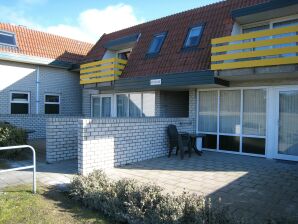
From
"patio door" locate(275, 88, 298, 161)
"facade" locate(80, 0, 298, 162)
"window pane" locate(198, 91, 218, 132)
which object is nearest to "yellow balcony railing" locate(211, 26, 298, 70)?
"facade" locate(80, 0, 298, 162)

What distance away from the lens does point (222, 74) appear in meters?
8.77

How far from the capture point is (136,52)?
13.3 m

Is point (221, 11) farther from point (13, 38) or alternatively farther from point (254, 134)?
point (13, 38)

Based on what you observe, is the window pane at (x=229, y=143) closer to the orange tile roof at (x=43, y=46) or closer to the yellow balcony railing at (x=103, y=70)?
the yellow balcony railing at (x=103, y=70)

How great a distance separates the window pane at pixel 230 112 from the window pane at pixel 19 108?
1065 centimetres

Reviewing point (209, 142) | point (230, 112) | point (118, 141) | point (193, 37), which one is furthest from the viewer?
point (193, 37)

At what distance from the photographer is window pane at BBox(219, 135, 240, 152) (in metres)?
9.88

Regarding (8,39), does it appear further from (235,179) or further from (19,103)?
(235,179)

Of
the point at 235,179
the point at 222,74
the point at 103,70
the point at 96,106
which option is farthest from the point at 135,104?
the point at 235,179

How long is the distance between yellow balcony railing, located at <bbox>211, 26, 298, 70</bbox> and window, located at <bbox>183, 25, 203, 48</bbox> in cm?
172

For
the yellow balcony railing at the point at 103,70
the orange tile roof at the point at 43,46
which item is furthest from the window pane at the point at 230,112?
the orange tile roof at the point at 43,46

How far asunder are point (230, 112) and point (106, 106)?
745cm

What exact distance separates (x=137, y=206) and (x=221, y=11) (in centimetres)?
945

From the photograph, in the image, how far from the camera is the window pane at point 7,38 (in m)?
14.3
